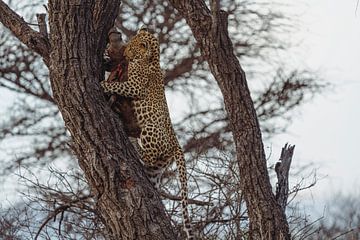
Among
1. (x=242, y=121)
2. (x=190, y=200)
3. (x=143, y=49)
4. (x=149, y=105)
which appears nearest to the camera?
(x=149, y=105)

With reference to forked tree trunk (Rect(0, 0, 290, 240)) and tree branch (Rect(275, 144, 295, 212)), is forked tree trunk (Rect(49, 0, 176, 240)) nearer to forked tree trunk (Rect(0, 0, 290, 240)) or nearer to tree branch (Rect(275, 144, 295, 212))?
forked tree trunk (Rect(0, 0, 290, 240))

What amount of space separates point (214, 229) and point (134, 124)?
3.18m

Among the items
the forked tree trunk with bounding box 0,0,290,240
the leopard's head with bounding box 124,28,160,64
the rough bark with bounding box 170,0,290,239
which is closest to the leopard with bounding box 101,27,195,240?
the leopard's head with bounding box 124,28,160,64

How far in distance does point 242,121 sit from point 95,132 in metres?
1.97

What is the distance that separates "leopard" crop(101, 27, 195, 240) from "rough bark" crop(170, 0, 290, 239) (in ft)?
3.29

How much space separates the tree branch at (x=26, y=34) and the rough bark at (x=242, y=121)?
1563 millimetres

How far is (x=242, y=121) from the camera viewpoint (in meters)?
5.82

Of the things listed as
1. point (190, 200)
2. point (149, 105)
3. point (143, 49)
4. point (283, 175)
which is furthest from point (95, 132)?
point (190, 200)

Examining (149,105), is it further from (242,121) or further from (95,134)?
(242,121)

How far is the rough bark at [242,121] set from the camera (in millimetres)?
5578

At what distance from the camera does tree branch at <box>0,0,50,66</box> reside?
4488 millimetres

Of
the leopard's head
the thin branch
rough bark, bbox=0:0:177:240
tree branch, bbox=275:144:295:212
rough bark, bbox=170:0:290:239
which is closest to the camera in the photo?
rough bark, bbox=0:0:177:240

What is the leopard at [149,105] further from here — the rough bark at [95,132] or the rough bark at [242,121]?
the rough bark at [242,121]

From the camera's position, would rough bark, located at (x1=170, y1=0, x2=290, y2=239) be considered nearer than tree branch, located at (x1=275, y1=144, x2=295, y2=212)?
Yes
